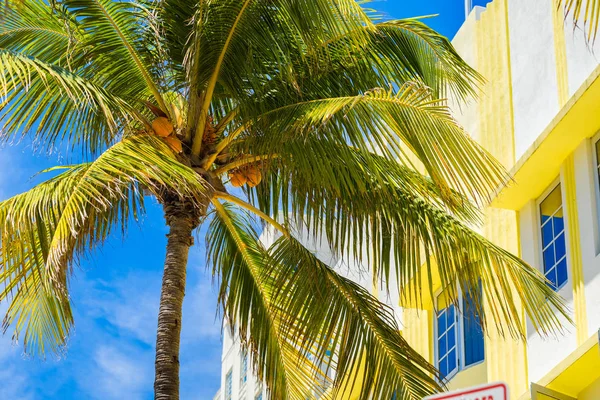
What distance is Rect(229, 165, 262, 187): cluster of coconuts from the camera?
13375 millimetres

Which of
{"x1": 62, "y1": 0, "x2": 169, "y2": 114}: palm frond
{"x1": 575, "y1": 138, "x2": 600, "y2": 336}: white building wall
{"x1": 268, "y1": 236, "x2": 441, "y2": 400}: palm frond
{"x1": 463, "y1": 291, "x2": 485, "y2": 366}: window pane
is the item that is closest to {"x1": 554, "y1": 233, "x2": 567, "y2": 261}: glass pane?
{"x1": 575, "y1": 138, "x2": 600, "y2": 336}: white building wall

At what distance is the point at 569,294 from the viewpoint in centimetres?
1650

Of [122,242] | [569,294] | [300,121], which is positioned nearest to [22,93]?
[122,242]

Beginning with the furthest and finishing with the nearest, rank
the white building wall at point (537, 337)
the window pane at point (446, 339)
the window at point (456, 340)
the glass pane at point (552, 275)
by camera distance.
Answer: the window pane at point (446, 339) → the window at point (456, 340) → the glass pane at point (552, 275) → the white building wall at point (537, 337)

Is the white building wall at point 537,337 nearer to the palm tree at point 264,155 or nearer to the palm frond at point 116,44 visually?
the palm tree at point 264,155

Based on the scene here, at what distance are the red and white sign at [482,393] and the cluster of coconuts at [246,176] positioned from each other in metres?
8.53

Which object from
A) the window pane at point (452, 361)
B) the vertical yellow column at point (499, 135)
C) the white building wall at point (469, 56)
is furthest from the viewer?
the white building wall at point (469, 56)

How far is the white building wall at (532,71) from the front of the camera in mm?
18203

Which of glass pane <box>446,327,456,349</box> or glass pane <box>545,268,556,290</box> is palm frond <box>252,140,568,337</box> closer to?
glass pane <box>545,268,556,290</box>

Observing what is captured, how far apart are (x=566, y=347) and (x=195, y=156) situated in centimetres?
655

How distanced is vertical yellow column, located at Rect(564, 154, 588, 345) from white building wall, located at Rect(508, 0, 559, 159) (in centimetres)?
116

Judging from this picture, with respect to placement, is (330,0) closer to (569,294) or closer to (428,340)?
(569,294)

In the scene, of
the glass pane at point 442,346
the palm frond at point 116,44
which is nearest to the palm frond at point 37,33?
the palm frond at point 116,44

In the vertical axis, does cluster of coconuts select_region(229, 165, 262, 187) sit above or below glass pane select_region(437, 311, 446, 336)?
below
